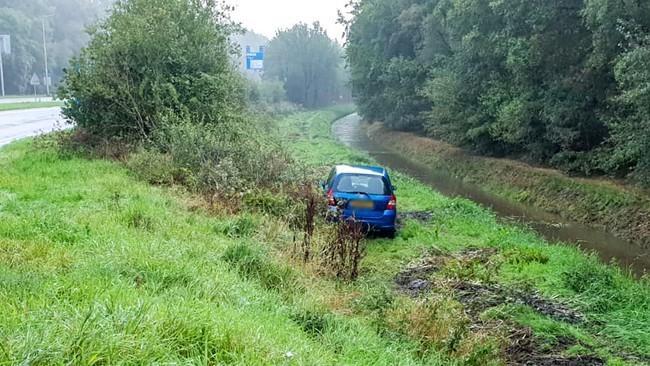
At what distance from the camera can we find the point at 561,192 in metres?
19.8

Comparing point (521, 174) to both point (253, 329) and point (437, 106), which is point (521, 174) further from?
point (253, 329)

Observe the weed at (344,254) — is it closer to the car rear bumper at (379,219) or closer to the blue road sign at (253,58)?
the car rear bumper at (379,219)

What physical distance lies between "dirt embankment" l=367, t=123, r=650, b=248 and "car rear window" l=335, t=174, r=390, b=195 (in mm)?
7927

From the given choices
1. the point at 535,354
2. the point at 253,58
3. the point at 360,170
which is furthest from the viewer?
the point at 253,58

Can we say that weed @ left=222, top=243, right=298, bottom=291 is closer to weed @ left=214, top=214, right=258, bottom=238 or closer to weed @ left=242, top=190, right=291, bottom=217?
weed @ left=214, top=214, right=258, bottom=238

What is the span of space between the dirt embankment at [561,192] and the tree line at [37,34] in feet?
159

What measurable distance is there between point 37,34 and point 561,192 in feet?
244

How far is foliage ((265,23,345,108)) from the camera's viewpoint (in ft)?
252

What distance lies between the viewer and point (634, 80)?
1411 cm

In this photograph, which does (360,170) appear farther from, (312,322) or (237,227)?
Result: (312,322)

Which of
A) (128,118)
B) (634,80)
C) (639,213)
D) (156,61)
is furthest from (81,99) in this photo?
(639,213)

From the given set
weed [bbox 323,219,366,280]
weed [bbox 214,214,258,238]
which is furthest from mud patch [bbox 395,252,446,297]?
weed [bbox 214,214,258,238]

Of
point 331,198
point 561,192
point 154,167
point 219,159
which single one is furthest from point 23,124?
point 561,192

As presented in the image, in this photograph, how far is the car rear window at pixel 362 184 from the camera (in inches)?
492
